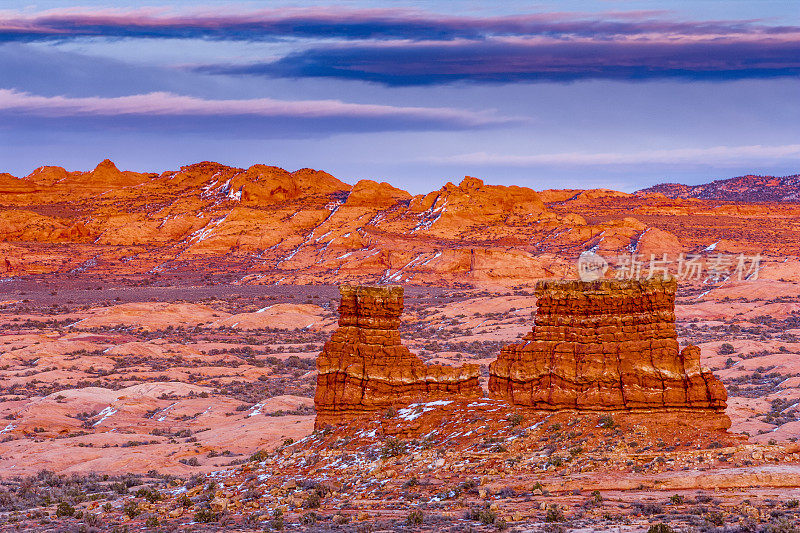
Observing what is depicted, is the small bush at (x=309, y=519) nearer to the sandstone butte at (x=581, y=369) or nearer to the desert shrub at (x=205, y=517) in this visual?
the desert shrub at (x=205, y=517)

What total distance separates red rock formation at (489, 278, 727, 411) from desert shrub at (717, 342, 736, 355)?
3246 centimetres

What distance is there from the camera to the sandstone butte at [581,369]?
17688 mm

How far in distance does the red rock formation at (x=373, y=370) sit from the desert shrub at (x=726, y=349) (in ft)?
104

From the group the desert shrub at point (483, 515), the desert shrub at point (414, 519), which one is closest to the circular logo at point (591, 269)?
the desert shrub at point (483, 515)

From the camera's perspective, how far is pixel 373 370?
2081 centimetres

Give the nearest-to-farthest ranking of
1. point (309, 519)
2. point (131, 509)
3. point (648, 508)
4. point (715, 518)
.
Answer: point (715, 518) → point (648, 508) → point (309, 519) → point (131, 509)

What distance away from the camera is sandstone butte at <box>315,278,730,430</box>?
17688 mm

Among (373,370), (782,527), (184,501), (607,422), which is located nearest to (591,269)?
(373,370)

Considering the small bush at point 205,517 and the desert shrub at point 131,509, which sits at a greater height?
the small bush at point 205,517

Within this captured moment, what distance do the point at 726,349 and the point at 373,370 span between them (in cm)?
3381

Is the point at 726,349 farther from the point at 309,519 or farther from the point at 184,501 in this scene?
the point at 309,519

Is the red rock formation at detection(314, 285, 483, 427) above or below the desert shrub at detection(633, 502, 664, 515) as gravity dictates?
above
